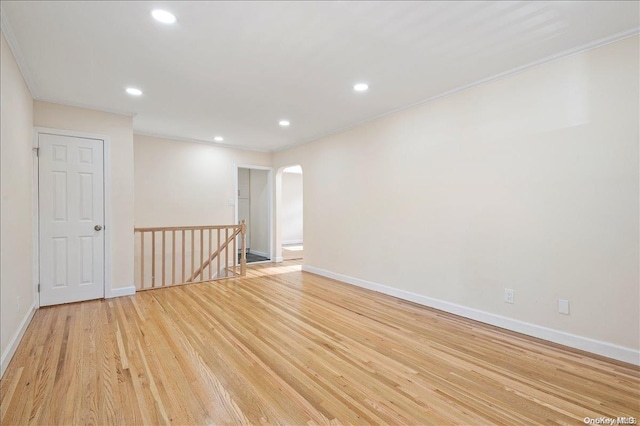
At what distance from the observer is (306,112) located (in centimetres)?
415

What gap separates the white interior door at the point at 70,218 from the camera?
359 centimetres

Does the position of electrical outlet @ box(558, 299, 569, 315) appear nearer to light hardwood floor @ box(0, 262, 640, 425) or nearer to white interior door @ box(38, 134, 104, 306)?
light hardwood floor @ box(0, 262, 640, 425)

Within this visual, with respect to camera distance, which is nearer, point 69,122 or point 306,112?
point 69,122

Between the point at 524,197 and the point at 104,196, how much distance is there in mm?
4929

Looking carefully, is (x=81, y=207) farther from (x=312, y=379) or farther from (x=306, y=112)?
(x=312, y=379)

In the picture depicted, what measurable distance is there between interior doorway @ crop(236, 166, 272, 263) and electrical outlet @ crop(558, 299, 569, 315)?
5.68m

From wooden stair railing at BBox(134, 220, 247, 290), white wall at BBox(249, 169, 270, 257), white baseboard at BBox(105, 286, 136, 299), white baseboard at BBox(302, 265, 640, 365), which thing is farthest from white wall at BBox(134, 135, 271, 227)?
white baseboard at BBox(302, 265, 640, 365)

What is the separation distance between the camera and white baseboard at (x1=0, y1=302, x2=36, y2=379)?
7.07 feet

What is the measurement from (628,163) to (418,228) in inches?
76.6

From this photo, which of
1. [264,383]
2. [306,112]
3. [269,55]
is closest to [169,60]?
[269,55]

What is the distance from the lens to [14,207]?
8.42ft

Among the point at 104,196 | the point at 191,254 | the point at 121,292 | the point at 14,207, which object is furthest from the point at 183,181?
the point at 14,207

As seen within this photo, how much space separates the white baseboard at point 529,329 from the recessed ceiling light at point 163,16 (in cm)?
372

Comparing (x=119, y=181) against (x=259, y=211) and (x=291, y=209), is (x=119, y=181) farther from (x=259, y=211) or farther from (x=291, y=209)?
(x=291, y=209)
